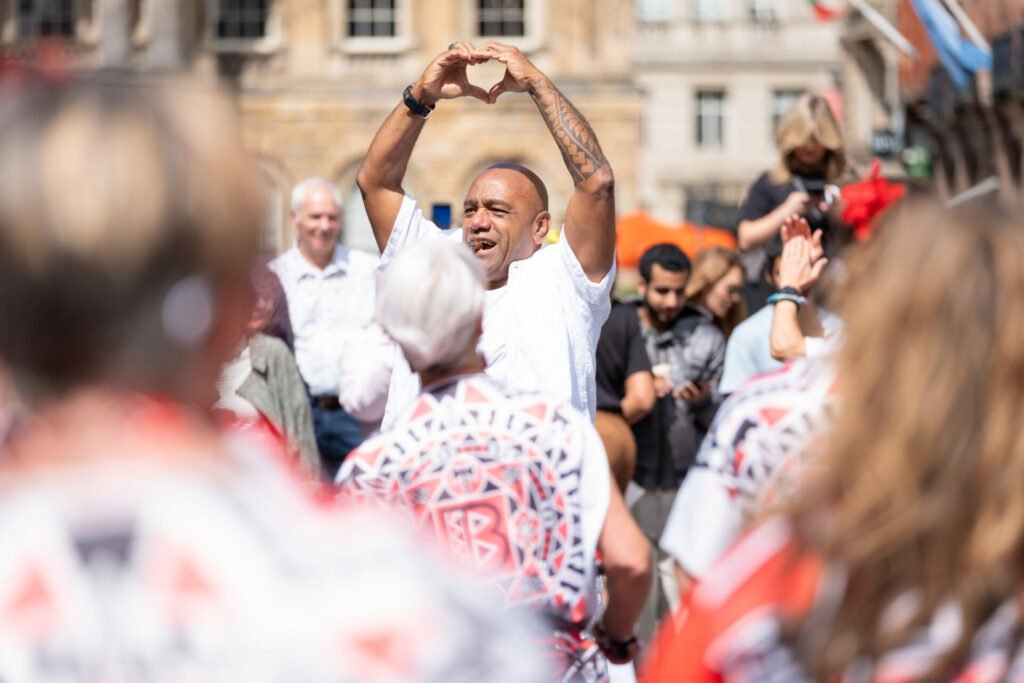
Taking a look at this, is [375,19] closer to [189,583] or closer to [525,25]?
[525,25]

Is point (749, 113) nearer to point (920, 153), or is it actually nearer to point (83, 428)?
point (920, 153)

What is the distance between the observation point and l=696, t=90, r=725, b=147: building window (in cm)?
4994

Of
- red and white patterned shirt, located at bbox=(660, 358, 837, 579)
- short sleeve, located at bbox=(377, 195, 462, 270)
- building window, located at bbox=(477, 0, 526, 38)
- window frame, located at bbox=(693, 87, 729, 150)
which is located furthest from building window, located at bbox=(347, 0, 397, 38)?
red and white patterned shirt, located at bbox=(660, 358, 837, 579)

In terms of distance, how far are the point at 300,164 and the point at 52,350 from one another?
2858cm

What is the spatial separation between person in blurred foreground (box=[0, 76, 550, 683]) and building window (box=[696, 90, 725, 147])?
1921 inches

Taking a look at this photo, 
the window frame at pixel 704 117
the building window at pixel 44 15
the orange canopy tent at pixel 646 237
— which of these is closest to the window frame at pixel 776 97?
the window frame at pixel 704 117

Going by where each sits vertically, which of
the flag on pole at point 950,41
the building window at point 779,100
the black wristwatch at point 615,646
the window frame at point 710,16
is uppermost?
the window frame at point 710,16

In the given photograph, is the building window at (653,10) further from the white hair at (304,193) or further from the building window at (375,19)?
the white hair at (304,193)

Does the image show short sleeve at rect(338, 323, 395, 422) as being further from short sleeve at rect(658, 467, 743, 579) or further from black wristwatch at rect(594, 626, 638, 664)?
short sleeve at rect(658, 467, 743, 579)

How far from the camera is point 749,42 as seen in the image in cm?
4956

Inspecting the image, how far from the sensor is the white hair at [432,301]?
11.0 feet

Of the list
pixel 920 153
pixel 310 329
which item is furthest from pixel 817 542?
pixel 920 153

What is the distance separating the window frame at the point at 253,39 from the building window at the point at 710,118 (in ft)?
71.6

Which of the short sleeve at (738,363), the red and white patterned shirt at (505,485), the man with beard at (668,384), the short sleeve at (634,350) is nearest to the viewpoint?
the red and white patterned shirt at (505,485)
